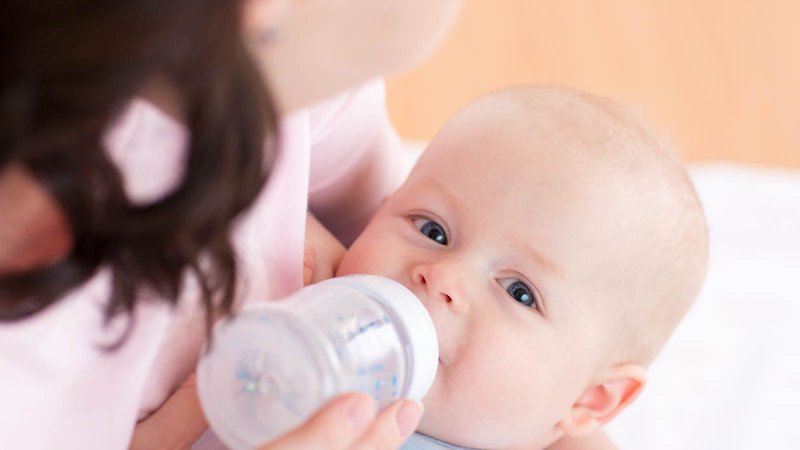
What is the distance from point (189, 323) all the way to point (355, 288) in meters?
0.13

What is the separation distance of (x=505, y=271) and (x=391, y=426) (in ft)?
0.82

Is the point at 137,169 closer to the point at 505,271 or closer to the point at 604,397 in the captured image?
the point at 505,271

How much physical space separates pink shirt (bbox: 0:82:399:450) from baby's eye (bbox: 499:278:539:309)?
0.61 ft

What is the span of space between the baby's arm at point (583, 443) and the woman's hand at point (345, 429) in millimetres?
411

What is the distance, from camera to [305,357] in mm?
750

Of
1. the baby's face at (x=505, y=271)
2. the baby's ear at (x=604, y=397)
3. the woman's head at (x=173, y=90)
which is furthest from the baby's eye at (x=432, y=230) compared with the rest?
the woman's head at (x=173, y=90)

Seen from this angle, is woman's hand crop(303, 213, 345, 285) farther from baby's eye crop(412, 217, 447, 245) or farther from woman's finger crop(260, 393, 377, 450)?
woman's finger crop(260, 393, 377, 450)

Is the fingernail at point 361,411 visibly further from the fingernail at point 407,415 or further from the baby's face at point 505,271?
the baby's face at point 505,271

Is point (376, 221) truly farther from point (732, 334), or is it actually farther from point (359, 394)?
point (732, 334)

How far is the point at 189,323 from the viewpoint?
0.86m

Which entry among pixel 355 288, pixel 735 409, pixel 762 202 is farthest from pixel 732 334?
pixel 355 288

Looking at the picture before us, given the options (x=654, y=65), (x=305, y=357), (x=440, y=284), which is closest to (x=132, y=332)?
(x=305, y=357)

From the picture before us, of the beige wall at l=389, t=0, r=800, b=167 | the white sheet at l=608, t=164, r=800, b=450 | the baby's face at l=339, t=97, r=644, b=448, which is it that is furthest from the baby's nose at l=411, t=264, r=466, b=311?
the beige wall at l=389, t=0, r=800, b=167

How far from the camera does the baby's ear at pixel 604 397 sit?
1.05 m
